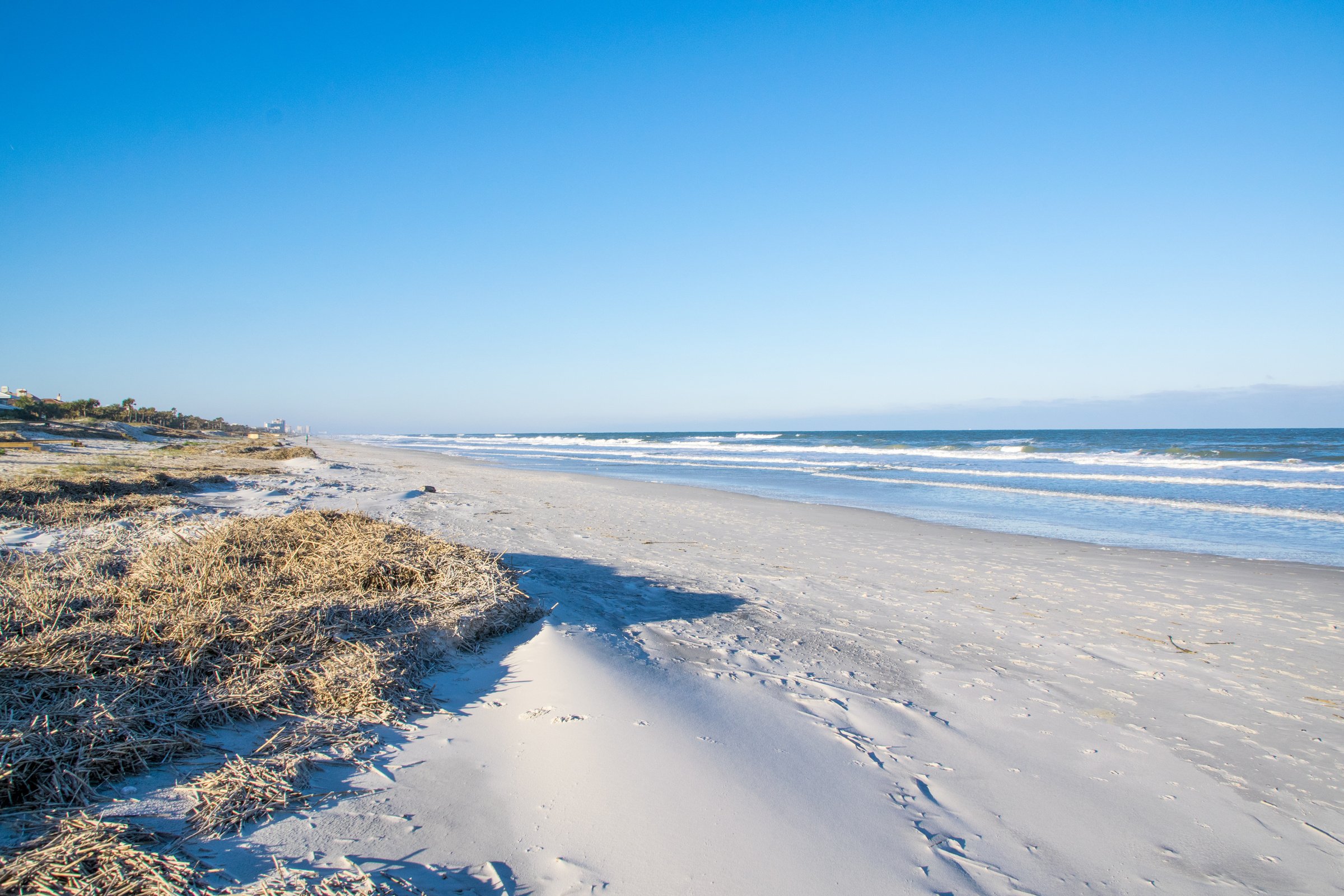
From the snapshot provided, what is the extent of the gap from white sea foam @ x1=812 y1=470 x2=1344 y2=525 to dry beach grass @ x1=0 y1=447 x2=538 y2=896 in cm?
1519

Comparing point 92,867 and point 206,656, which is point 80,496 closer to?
point 206,656

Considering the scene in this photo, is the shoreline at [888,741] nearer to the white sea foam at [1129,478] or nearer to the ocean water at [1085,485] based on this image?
the ocean water at [1085,485]

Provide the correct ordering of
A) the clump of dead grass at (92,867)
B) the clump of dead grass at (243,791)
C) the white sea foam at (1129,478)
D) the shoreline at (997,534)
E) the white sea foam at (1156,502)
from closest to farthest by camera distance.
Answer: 1. the clump of dead grass at (92,867)
2. the clump of dead grass at (243,791)
3. the shoreline at (997,534)
4. the white sea foam at (1156,502)
5. the white sea foam at (1129,478)

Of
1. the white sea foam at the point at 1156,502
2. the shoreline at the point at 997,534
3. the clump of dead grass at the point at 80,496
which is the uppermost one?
the clump of dead grass at the point at 80,496

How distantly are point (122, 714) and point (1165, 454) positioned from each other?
3996 centimetres

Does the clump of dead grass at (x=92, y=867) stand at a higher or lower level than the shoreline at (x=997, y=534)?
higher

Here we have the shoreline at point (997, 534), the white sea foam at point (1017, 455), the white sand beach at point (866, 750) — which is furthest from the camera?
the white sea foam at point (1017, 455)

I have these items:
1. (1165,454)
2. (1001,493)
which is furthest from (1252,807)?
(1165,454)

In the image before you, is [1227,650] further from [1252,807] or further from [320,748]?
[320,748]

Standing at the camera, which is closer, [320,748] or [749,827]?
[749,827]

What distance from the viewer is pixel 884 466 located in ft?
90.5

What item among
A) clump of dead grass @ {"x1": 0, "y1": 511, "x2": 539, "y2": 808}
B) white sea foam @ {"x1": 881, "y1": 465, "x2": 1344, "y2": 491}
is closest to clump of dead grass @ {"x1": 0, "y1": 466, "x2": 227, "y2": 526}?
clump of dead grass @ {"x1": 0, "y1": 511, "x2": 539, "y2": 808}

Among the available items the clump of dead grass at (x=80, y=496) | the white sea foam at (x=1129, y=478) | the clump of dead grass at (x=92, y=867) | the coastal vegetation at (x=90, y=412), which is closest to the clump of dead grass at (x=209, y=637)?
the clump of dead grass at (x=92, y=867)

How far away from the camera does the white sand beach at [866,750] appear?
7.23 ft
